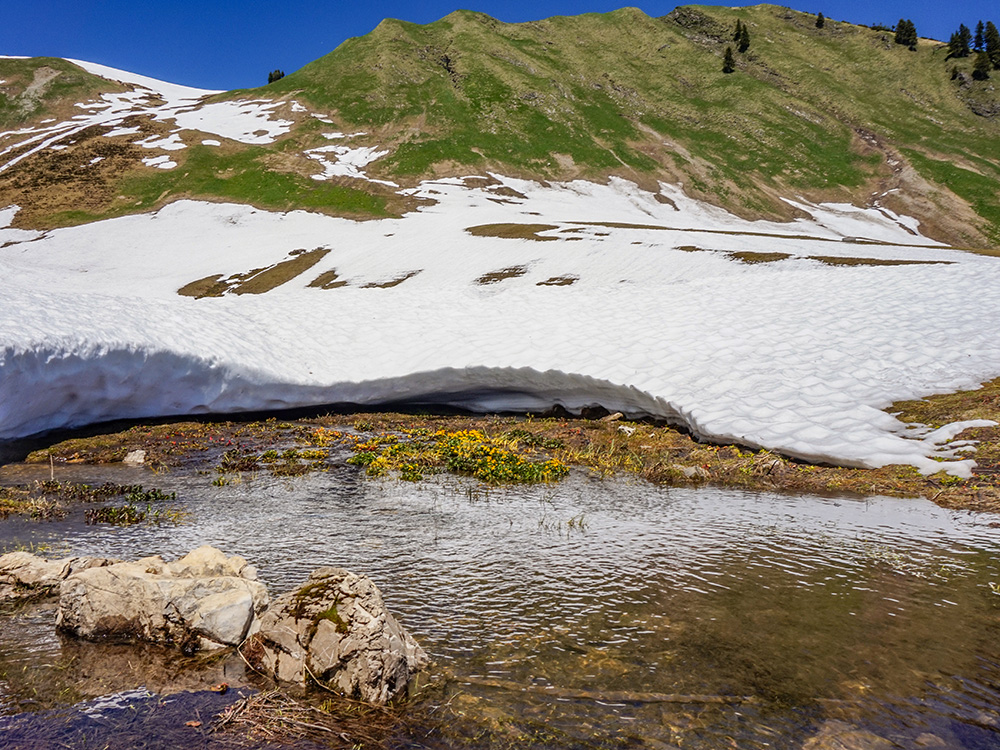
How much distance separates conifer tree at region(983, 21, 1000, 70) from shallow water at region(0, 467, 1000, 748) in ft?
660

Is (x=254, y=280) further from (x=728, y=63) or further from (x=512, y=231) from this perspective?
(x=728, y=63)

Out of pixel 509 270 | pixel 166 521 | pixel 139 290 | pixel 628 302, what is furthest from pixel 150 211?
pixel 166 521

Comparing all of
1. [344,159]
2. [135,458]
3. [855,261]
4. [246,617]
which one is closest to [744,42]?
[344,159]

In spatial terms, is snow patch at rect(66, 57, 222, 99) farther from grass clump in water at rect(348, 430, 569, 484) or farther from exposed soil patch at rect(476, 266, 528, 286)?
grass clump in water at rect(348, 430, 569, 484)

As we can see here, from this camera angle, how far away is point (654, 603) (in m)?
8.55

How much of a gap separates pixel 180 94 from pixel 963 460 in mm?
163611

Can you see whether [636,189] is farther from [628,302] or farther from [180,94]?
[180,94]

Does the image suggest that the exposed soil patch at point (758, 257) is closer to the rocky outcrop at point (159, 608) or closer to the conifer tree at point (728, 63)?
the rocky outcrop at point (159, 608)

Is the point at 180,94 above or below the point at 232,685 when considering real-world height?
above

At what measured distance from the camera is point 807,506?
1346 centimetres

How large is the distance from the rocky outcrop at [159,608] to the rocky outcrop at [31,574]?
1.22m

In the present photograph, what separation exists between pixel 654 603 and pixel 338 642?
13.5 ft

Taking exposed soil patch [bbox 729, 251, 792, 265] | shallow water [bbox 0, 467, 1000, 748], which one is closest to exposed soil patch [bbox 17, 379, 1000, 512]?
shallow water [bbox 0, 467, 1000, 748]

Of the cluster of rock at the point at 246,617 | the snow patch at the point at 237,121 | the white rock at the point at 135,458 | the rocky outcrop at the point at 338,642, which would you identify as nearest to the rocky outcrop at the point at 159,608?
the cluster of rock at the point at 246,617
